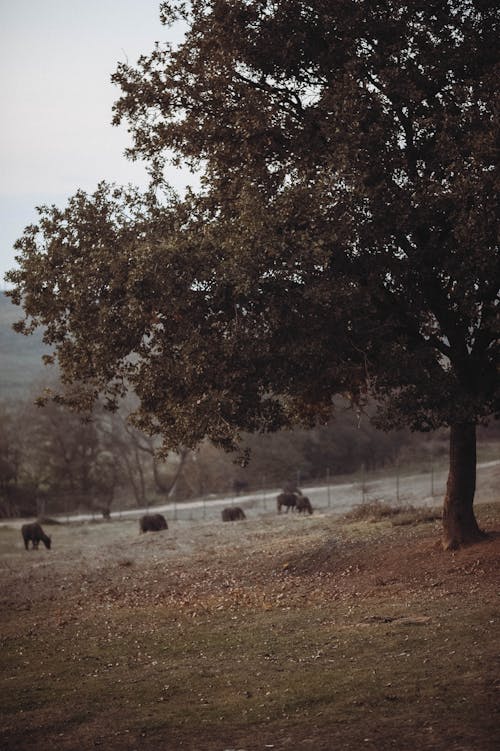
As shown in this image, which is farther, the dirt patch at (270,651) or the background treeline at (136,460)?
the background treeline at (136,460)

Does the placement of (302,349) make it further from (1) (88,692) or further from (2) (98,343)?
(1) (88,692)

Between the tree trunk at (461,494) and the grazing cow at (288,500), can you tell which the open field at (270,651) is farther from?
the grazing cow at (288,500)

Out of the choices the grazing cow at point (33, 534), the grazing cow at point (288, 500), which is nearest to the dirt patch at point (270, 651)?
the grazing cow at point (33, 534)

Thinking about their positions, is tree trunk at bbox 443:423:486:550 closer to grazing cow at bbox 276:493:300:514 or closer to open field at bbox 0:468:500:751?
open field at bbox 0:468:500:751

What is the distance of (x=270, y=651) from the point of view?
Answer: 39.6 feet

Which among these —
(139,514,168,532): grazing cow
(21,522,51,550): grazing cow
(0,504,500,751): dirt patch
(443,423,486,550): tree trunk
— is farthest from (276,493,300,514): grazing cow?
(443,423,486,550): tree trunk

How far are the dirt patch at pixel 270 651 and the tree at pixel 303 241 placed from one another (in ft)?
10.7

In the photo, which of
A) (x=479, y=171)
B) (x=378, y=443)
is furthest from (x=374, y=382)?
(x=378, y=443)

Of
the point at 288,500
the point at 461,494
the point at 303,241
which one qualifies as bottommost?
the point at 288,500

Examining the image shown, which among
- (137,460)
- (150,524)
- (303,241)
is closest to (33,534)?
(150,524)

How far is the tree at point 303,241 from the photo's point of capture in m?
15.2

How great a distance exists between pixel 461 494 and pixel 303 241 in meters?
7.41

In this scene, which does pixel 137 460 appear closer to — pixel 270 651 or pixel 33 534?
pixel 33 534

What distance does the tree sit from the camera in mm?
15234
